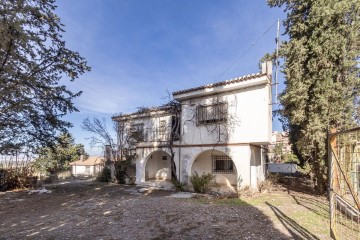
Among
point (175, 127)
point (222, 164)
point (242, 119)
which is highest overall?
point (242, 119)

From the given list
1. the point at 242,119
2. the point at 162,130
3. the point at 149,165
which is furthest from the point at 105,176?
the point at 242,119

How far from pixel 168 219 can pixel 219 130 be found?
7325 millimetres

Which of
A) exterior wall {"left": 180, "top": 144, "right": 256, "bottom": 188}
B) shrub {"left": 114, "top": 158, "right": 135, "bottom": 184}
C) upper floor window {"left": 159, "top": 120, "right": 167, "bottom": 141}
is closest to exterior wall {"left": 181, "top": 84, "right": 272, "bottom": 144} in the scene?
exterior wall {"left": 180, "top": 144, "right": 256, "bottom": 188}

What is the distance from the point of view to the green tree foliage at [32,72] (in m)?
8.83

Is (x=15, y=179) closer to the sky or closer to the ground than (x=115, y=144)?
closer to the ground

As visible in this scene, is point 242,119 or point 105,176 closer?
point 242,119

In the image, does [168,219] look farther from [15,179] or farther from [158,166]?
[15,179]

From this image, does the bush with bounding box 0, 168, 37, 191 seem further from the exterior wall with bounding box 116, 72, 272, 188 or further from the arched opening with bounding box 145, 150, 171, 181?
the arched opening with bounding box 145, 150, 171, 181

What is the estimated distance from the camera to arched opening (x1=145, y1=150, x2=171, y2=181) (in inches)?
752

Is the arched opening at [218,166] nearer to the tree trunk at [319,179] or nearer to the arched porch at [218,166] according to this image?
the arched porch at [218,166]

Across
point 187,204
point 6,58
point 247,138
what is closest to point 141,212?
point 187,204

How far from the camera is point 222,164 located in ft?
52.8

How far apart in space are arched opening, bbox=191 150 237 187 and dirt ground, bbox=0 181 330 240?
13.4ft

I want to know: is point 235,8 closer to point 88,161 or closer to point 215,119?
point 215,119
